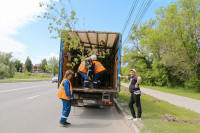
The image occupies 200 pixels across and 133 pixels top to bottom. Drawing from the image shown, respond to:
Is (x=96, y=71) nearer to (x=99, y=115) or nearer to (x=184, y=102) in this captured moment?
(x=99, y=115)

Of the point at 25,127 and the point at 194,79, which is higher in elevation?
the point at 194,79

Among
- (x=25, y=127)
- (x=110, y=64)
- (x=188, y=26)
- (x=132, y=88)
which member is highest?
(x=188, y=26)

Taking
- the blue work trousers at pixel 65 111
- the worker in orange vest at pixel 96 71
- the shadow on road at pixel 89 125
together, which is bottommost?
the shadow on road at pixel 89 125

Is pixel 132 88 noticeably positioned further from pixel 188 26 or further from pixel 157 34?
pixel 157 34

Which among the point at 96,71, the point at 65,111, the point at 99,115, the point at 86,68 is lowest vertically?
the point at 99,115

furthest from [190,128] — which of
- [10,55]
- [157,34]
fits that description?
[10,55]

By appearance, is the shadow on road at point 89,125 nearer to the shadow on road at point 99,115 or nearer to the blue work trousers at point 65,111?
the blue work trousers at point 65,111

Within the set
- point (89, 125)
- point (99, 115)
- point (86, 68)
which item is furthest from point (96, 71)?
point (89, 125)

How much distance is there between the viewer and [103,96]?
619 centimetres

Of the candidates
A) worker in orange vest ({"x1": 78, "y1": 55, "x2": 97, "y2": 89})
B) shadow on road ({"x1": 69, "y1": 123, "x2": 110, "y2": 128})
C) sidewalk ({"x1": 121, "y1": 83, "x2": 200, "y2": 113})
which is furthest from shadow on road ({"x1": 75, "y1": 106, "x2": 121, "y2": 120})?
sidewalk ({"x1": 121, "y1": 83, "x2": 200, "y2": 113})

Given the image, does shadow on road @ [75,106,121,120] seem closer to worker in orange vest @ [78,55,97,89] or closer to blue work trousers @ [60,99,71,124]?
worker in orange vest @ [78,55,97,89]

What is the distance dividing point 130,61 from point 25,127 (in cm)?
2863

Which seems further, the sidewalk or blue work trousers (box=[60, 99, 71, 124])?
the sidewalk

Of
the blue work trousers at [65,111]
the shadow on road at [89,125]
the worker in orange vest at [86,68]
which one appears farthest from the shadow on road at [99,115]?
the blue work trousers at [65,111]
